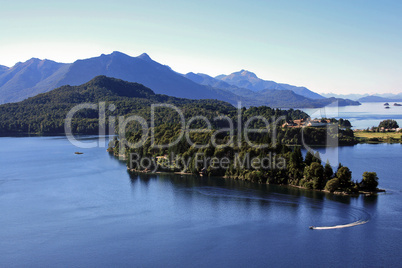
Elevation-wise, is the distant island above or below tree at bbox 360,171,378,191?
above

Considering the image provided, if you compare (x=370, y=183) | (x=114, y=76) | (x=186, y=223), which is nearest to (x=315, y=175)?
(x=370, y=183)

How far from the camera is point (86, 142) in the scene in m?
52.5

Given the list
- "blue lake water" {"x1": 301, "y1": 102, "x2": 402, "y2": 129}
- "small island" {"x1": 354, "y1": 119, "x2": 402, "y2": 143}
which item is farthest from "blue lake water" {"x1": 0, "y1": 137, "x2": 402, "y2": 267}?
"blue lake water" {"x1": 301, "y1": 102, "x2": 402, "y2": 129}

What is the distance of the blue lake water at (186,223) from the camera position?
608 inches

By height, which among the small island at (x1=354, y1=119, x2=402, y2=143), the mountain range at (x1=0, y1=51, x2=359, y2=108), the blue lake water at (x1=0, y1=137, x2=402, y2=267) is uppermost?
the mountain range at (x1=0, y1=51, x2=359, y2=108)

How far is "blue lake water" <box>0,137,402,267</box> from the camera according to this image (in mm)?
15453

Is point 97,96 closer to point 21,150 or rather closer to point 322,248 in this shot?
point 21,150

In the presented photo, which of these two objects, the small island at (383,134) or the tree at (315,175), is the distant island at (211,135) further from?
the small island at (383,134)

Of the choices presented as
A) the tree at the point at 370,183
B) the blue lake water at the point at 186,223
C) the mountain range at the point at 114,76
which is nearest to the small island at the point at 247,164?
the tree at the point at 370,183

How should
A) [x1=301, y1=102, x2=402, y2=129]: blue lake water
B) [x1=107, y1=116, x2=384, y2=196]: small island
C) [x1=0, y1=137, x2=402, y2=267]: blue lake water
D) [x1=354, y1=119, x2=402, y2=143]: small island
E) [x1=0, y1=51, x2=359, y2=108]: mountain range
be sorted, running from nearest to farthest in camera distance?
[x1=0, y1=137, x2=402, y2=267]: blue lake water → [x1=107, y1=116, x2=384, y2=196]: small island → [x1=354, y1=119, x2=402, y2=143]: small island → [x1=301, y1=102, x2=402, y2=129]: blue lake water → [x1=0, y1=51, x2=359, y2=108]: mountain range

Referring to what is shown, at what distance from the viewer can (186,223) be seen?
754 inches

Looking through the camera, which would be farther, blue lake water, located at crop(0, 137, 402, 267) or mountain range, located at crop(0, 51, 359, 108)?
mountain range, located at crop(0, 51, 359, 108)

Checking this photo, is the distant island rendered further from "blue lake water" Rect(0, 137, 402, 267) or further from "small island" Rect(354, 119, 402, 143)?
"small island" Rect(354, 119, 402, 143)

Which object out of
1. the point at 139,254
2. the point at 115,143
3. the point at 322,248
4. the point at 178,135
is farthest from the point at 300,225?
the point at 115,143
